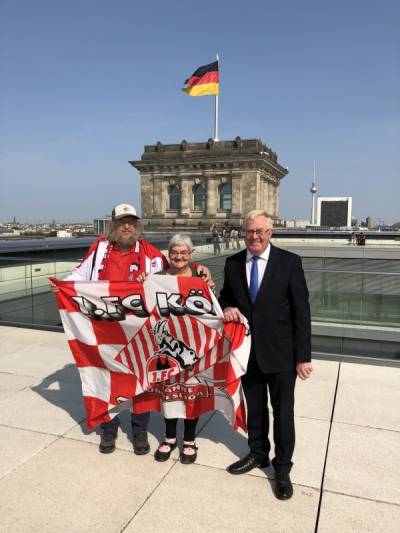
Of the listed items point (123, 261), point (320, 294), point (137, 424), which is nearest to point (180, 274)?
point (123, 261)

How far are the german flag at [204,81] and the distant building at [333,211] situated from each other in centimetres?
7939

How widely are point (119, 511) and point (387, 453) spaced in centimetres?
216

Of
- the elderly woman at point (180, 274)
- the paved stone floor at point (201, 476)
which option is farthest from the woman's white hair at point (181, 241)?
the paved stone floor at point (201, 476)

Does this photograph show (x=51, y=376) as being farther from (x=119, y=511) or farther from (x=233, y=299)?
(x=233, y=299)

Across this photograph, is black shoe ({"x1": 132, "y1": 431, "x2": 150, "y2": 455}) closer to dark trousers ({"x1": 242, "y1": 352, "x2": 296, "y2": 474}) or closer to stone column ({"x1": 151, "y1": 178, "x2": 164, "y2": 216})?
dark trousers ({"x1": 242, "y1": 352, "x2": 296, "y2": 474})

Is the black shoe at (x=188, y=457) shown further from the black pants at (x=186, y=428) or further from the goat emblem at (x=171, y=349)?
the goat emblem at (x=171, y=349)

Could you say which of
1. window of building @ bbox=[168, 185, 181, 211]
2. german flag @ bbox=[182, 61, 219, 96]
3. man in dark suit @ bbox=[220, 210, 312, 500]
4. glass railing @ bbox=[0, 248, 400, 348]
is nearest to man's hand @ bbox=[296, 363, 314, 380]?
man in dark suit @ bbox=[220, 210, 312, 500]

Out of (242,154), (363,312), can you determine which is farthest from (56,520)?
(242,154)

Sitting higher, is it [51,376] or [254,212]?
[254,212]

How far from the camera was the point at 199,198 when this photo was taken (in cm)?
5362

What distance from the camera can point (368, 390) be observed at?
462cm

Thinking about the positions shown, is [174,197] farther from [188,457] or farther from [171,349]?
[188,457]

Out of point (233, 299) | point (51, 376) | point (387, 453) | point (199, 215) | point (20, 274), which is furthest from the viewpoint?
point (199, 215)

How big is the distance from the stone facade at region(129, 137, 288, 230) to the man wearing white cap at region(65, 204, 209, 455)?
149 ft
